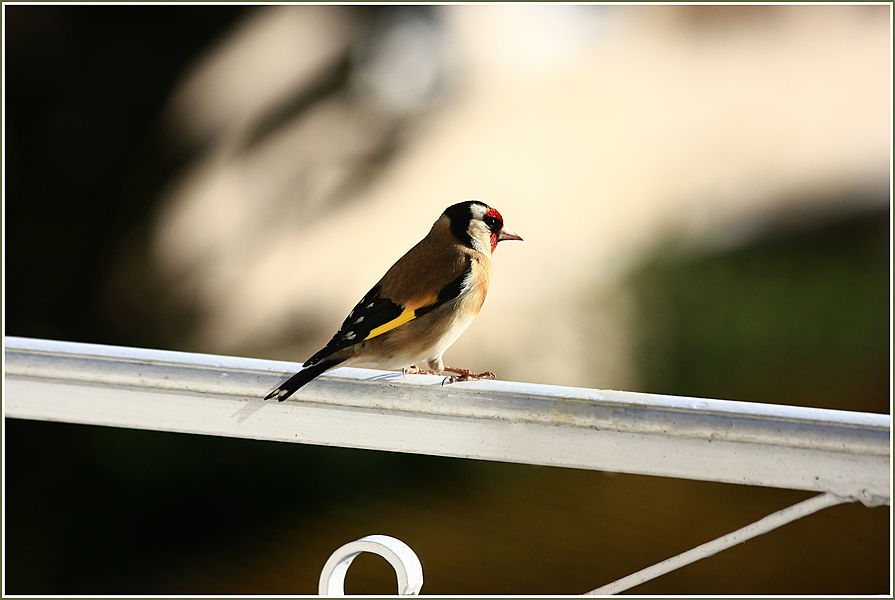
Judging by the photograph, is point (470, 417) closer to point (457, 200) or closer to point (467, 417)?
point (467, 417)

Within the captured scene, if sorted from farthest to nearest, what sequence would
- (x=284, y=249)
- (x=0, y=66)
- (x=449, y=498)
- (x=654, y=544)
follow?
(x=284, y=249) < (x=449, y=498) < (x=654, y=544) < (x=0, y=66)

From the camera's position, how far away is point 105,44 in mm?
3223

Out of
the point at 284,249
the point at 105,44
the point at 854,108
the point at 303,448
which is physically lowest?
the point at 303,448

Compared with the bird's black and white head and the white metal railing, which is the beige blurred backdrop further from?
the white metal railing

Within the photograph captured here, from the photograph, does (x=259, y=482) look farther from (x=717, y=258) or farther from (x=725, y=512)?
(x=717, y=258)

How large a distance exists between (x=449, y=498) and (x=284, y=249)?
98 cm

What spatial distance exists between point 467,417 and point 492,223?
0.53 metres

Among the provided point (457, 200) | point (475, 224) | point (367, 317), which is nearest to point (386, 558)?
point (367, 317)

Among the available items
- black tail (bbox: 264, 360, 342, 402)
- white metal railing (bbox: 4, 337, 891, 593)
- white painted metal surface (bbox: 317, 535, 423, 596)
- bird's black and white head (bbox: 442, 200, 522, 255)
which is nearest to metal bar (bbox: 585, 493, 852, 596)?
white metal railing (bbox: 4, 337, 891, 593)

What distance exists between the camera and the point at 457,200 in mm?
3129

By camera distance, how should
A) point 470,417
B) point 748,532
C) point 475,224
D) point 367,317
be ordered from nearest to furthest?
point 748,532 < point 470,417 < point 367,317 < point 475,224

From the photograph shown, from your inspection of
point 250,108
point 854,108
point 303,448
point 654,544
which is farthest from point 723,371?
point 250,108

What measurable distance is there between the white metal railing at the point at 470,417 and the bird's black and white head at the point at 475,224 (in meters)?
0.39

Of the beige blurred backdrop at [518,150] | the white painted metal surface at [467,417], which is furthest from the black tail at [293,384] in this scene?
the beige blurred backdrop at [518,150]
